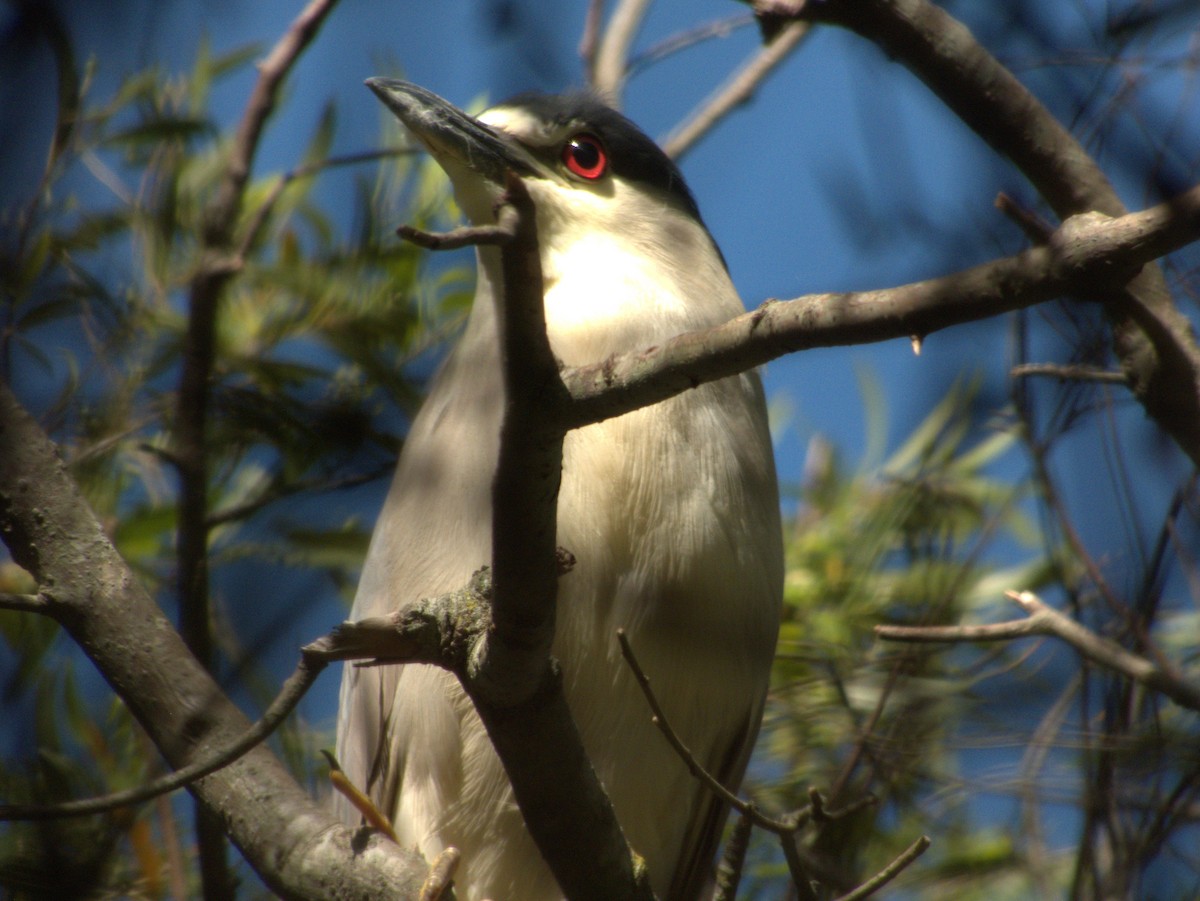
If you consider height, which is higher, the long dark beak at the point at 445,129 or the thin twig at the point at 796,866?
the long dark beak at the point at 445,129

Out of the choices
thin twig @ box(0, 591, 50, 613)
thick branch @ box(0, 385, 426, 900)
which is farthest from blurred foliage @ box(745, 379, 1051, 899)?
thin twig @ box(0, 591, 50, 613)

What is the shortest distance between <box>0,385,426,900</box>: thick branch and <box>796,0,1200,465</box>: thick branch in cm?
149

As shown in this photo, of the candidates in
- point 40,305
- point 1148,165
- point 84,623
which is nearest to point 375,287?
point 40,305

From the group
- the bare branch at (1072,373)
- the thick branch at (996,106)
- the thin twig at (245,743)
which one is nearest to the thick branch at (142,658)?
the thin twig at (245,743)

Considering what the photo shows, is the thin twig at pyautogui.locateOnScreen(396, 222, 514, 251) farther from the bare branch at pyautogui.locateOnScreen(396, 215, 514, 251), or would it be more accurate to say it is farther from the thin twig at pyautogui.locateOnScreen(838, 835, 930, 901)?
the thin twig at pyautogui.locateOnScreen(838, 835, 930, 901)

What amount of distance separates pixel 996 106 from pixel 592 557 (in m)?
1.09

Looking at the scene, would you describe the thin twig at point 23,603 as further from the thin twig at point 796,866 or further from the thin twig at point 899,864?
the thin twig at point 899,864

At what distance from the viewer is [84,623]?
1980mm

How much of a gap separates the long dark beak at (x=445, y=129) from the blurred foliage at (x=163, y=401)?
316mm

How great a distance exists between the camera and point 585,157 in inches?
116

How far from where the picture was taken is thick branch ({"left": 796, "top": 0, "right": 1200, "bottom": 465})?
7.29 ft

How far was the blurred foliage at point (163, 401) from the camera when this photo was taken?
2295mm

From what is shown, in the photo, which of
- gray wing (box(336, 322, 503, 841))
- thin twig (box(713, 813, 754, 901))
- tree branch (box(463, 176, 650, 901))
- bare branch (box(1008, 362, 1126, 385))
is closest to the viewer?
tree branch (box(463, 176, 650, 901))

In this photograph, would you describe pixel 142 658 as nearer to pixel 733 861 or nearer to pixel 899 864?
pixel 733 861
